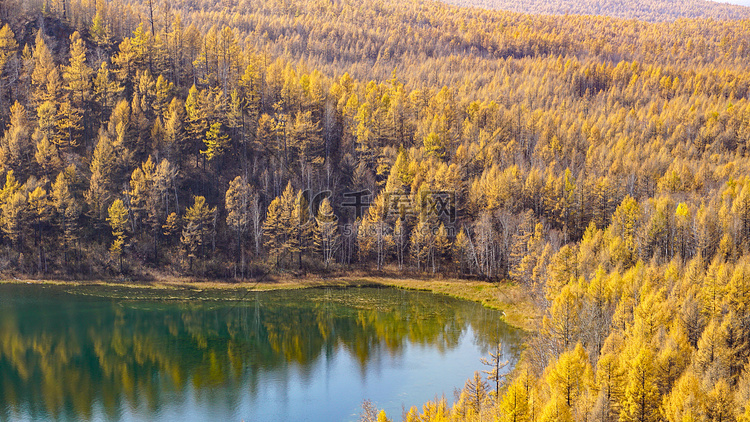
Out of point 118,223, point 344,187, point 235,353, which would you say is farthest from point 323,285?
point 118,223

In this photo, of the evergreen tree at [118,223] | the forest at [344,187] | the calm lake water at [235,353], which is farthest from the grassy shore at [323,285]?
the evergreen tree at [118,223]

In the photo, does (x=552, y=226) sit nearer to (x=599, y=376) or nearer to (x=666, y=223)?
(x=666, y=223)

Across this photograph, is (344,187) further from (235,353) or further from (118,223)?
(235,353)

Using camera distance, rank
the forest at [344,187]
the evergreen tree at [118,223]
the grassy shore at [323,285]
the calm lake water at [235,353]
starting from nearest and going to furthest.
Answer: the calm lake water at [235,353], the forest at [344,187], the grassy shore at [323,285], the evergreen tree at [118,223]

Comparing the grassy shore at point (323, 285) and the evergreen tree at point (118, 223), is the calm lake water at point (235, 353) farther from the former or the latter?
the evergreen tree at point (118, 223)

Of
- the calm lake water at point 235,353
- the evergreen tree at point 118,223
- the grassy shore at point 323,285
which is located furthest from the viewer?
the evergreen tree at point 118,223

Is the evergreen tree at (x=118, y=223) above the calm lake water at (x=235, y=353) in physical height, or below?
above

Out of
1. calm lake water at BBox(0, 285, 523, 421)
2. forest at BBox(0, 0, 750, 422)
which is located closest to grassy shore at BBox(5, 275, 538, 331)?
forest at BBox(0, 0, 750, 422)

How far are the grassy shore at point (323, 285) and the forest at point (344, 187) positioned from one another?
197cm

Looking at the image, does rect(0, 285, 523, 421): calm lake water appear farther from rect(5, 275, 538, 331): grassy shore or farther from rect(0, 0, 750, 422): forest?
rect(0, 0, 750, 422): forest

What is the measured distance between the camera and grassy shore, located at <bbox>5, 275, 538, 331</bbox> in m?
70.4

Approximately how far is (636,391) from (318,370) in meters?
26.0

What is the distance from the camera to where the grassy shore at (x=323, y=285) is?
7043 centimetres

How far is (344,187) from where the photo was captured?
95.9 metres
